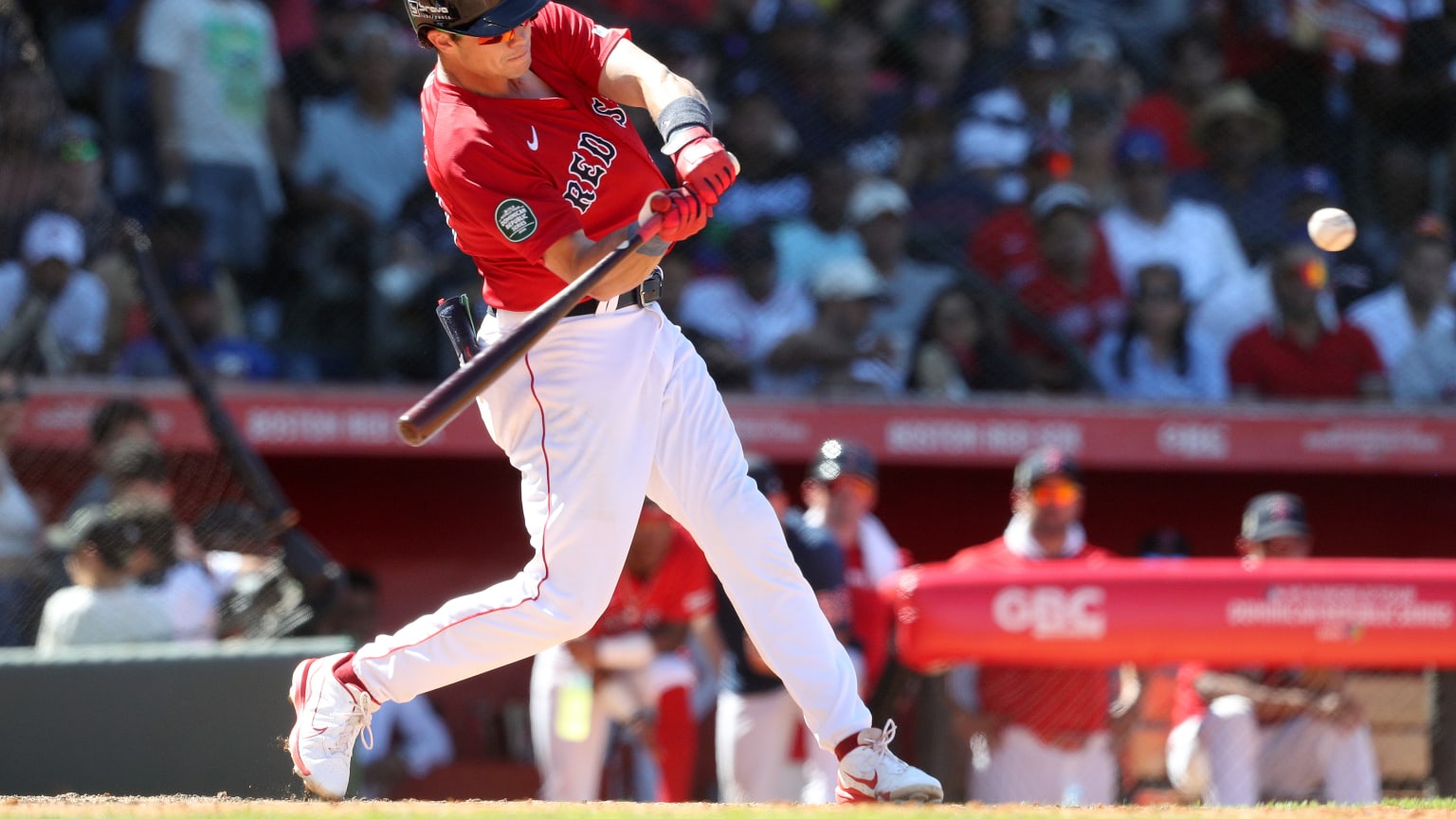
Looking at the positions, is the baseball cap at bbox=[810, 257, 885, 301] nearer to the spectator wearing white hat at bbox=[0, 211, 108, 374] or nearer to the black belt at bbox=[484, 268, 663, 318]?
the spectator wearing white hat at bbox=[0, 211, 108, 374]

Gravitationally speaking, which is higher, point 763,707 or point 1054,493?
point 1054,493

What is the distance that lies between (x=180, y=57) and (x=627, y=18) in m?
1.94

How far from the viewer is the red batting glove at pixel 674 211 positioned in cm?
314

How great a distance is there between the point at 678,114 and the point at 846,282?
425cm

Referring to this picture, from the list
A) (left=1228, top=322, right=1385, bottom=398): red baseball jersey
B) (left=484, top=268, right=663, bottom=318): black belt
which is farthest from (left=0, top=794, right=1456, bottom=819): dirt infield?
(left=1228, top=322, right=1385, bottom=398): red baseball jersey

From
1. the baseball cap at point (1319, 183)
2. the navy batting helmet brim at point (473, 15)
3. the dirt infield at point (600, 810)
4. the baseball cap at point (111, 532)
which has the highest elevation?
the baseball cap at point (1319, 183)

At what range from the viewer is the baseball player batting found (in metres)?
3.27

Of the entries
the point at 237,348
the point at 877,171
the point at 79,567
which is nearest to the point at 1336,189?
the point at 877,171

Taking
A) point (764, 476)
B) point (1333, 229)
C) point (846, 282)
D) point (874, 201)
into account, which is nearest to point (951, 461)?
point (846, 282)

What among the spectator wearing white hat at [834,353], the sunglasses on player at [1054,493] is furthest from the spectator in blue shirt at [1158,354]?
the sunglasses on player at [1054,493]

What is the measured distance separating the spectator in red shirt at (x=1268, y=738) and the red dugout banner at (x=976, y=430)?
1.77 metres

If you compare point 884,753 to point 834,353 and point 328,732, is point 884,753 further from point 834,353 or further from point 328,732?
point 834,353

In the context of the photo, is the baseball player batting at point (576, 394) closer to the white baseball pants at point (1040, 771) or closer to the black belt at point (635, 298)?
the black belt at point (635, 298)

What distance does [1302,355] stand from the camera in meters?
7.79
